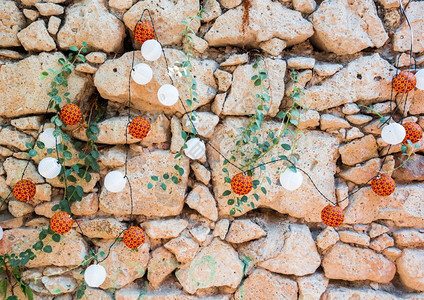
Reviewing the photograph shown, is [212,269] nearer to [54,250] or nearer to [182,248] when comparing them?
[182,248]

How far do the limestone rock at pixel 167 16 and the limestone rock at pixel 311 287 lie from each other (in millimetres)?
1179

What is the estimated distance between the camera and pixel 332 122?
164 cm

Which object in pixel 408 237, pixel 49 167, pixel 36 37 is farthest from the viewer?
pixel 408 237

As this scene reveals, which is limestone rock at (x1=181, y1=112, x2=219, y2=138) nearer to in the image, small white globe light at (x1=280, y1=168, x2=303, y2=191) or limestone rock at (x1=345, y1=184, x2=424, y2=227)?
small white globe light at (x1=280, y1=168, x2=303, y2=191)

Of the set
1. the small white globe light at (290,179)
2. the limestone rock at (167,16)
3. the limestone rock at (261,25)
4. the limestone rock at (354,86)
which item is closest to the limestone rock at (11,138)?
the limestone rock at (167,16)

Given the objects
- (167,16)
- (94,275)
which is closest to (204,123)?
(167,16)

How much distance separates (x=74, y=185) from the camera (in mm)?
1562

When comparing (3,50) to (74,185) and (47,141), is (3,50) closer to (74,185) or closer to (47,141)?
(47,141)

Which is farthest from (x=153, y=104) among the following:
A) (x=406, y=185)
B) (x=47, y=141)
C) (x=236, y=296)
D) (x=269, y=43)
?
(x=406, y=185)

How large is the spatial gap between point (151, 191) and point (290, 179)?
1.91ft

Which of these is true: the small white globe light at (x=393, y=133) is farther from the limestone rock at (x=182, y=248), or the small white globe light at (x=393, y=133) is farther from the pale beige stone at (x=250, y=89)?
the limestone rock at (x=182, y=248)

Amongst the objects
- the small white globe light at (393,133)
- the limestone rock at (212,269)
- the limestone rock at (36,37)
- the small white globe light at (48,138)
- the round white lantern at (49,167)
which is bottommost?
the limestone rock at (212,269)

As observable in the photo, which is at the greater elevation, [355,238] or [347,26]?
[347,26]

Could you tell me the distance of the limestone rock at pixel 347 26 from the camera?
64.5 inches
